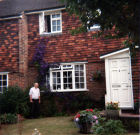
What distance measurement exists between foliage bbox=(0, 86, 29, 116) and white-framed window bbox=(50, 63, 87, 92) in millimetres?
2099

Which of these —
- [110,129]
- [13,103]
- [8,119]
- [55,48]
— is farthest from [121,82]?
[8,119]

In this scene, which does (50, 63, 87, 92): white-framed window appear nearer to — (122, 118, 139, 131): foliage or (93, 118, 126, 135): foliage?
(122, 118, 139, 131): foliage

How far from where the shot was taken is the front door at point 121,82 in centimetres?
1106

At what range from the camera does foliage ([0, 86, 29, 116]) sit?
11359 mm

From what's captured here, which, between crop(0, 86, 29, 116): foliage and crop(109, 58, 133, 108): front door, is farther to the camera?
crop(0, 86, 29, 116): foliage

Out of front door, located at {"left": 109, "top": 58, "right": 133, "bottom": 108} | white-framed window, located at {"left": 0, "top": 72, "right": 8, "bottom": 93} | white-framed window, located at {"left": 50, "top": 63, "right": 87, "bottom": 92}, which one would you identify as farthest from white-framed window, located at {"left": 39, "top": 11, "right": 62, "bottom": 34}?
front door, located at {"left": 109, "top": 58, "right": 133, "bottom": 108}

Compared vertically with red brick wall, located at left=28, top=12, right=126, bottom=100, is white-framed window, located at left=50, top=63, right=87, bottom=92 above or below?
below

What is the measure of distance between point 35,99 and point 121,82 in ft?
14.8

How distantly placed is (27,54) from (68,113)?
4438 millimetres

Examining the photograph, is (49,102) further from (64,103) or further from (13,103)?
(13,103)

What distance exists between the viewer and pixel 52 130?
8305 millimetres

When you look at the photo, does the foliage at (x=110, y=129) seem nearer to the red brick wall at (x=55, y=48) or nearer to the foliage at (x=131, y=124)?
the foliage at (x=131, y=124)

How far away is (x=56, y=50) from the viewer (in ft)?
44.3

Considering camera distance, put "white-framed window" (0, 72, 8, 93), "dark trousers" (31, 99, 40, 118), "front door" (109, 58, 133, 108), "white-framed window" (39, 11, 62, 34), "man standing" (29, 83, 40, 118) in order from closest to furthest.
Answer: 1. "front door" (109, 58, 133, 108)
2. "man standing" (29, 83, 40, 118)
3. "dark trousers" (31, 99, 40, 118)
4. "white-framed window" (0, 72, 8, 93)
5. "white-framed window" (39, 11, 62, 34)
